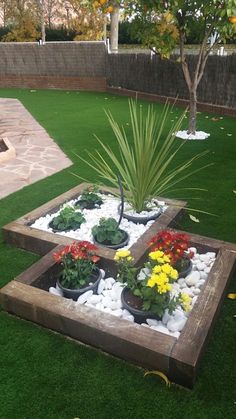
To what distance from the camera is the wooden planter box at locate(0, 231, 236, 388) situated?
6.06 feet

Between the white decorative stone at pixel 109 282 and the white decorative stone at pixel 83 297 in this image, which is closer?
the white decorative stone at pixel 83 297

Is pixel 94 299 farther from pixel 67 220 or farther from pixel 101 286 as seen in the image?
pixel 67 220

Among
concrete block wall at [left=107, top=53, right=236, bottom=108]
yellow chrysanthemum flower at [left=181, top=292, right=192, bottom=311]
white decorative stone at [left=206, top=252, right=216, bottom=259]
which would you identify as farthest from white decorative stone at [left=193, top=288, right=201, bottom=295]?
concrete block wall at [left=107, top=53, right=236, bottom=108]

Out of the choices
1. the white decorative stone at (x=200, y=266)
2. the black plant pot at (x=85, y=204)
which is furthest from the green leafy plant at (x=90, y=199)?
the white decorative stone at (x=200, y=266)

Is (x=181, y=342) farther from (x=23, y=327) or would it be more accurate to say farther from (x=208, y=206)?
(x=208, y=206)

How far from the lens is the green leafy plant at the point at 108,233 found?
2.91 m

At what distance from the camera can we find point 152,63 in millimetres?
10086

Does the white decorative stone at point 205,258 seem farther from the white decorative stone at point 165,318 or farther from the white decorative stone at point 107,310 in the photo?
the white decorative stone at point 107,310

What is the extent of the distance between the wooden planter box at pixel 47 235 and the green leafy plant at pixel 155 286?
0.94 ft

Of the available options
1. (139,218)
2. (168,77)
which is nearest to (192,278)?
(139,218)

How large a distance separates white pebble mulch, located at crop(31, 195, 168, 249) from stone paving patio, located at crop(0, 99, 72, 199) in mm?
1030

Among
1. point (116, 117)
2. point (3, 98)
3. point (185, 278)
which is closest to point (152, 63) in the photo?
point (116, 117)

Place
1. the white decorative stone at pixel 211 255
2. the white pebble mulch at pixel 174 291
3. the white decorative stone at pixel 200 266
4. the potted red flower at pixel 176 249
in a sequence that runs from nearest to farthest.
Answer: the white pebble mulch at pixel 174 291 → the potted red flower at pixel 176 249 → the white decorative stone at pixel 200 266 → the white decorative stone at pixel 211 255

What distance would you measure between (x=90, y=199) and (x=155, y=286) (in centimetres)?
161
